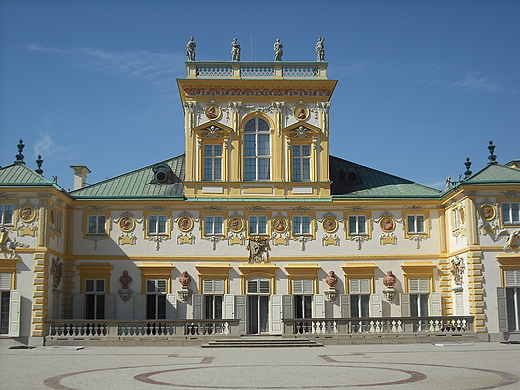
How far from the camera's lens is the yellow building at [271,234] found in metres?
35.6

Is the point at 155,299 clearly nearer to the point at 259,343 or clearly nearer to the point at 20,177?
the point at 259,343

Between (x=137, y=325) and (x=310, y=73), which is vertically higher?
(x=310, y=73)

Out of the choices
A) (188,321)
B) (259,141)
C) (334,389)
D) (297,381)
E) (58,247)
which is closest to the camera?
(334,389)

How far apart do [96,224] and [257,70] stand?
12861 mm

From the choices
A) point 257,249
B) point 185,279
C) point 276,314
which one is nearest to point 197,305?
point 185,279

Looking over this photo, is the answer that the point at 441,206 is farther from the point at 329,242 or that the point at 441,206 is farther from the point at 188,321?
the point at 188,321

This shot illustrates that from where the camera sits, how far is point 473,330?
35094 millimetres

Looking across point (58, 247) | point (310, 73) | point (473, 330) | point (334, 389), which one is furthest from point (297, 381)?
point (310, 73)

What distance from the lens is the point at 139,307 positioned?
3775 centimetres

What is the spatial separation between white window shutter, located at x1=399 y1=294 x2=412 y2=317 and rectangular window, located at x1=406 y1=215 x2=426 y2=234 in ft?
12.2

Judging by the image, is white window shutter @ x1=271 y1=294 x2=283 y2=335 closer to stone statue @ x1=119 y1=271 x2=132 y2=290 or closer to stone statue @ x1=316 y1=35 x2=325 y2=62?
stone statue @ x1=119 y1=271 x2=132 y2=290

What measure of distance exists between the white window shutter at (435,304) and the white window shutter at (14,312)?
852 inches

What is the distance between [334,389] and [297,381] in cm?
178

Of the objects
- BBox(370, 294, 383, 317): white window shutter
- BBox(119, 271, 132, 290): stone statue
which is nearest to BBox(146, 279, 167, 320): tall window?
BBox(119, 271, 132, 290): stone statue
